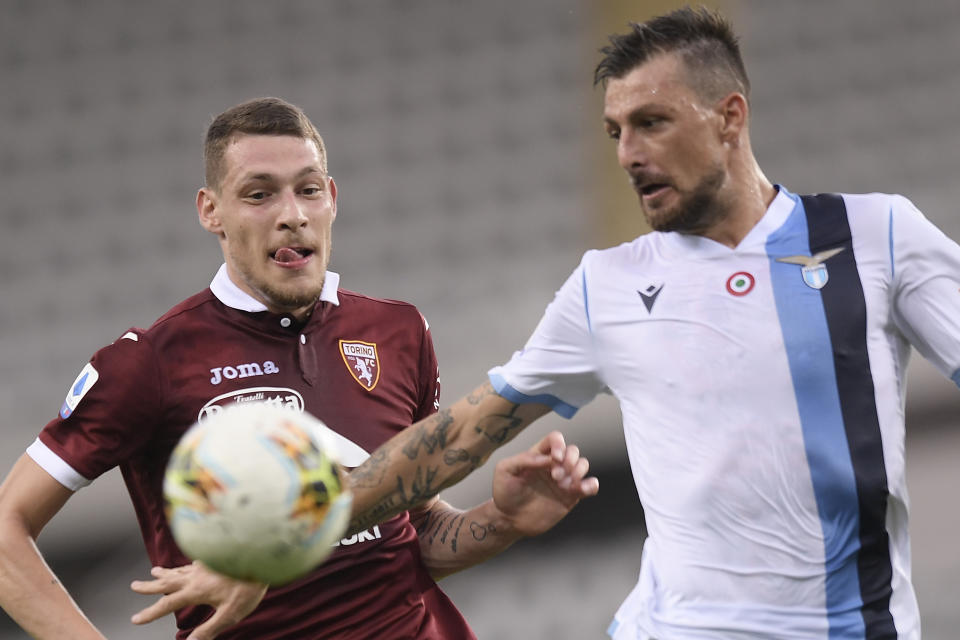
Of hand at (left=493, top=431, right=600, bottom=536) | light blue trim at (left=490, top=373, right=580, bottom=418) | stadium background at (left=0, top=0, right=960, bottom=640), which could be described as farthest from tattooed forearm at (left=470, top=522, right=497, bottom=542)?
stadium background at (left=0, top=0, right=960, bottom=640)

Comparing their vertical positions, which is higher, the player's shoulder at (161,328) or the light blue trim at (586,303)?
the light blue trim at (586,303)

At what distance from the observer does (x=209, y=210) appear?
4.06 m

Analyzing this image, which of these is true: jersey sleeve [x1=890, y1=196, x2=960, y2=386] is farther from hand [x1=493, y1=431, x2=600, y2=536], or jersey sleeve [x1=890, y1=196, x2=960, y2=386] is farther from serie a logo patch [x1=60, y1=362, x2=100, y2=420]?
serie a logo patch [x1=60, y1=362, x2=100, y2=420]

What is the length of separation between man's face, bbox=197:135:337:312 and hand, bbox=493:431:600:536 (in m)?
0.85

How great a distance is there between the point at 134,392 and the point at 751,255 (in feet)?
5.64

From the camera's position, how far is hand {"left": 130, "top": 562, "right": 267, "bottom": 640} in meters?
3.21

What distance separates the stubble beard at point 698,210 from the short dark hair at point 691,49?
22cm

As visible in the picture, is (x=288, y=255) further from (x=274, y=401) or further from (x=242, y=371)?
(x=274, y=401)

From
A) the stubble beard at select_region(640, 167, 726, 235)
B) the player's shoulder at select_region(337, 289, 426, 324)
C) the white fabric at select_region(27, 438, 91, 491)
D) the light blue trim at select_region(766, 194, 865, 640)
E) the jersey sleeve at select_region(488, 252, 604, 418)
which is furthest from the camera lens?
the player's shoulder at select_region(337, 289, 426, 324)

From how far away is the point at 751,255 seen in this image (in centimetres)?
318

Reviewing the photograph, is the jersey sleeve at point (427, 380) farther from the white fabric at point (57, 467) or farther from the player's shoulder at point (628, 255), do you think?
the white fabric at point (57, 467)

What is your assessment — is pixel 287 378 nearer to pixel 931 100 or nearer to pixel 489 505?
pixel 489 505

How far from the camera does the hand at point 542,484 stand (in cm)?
327

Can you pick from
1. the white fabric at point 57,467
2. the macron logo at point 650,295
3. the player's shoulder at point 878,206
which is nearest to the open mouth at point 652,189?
the macron logo at point 650,295
